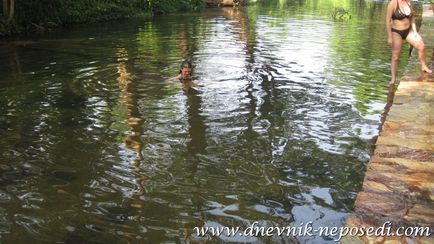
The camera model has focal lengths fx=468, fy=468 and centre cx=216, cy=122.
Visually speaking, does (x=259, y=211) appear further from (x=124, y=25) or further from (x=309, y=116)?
(x=124, y=25)

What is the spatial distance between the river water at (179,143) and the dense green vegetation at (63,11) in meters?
6.13

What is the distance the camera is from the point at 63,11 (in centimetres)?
2373

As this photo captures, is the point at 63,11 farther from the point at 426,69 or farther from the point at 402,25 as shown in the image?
the point at 426,69

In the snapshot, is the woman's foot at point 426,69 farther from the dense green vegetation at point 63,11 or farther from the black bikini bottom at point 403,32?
the dense green vegetation at point 63,11

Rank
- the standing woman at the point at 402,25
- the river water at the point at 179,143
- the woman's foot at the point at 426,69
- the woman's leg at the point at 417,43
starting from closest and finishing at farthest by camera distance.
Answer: the river water at the point at 179,143, the standing woman at the point at 402,25, the woman's leg at the point at 417,43, the woman's foot at the point at 426,69

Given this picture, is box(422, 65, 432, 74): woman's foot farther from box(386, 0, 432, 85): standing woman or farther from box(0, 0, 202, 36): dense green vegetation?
box(0, 0, 202, 36): dense green vegetation

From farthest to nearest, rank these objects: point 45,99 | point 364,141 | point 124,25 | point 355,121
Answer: point 124,25 < point 45,99 < point 355,121 < point 364,141

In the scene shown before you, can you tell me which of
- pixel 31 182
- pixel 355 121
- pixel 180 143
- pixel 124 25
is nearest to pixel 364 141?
pixel 355 121

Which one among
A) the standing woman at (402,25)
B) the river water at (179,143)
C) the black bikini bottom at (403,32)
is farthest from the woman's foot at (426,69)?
the river water at (179,143)

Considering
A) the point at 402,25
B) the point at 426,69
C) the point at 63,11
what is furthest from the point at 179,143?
the point at 63,11

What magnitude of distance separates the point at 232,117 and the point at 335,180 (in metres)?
2.87

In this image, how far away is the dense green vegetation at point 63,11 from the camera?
19641mm

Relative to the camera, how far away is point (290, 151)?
21.3ft

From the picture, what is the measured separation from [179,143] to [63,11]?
19.3 m
